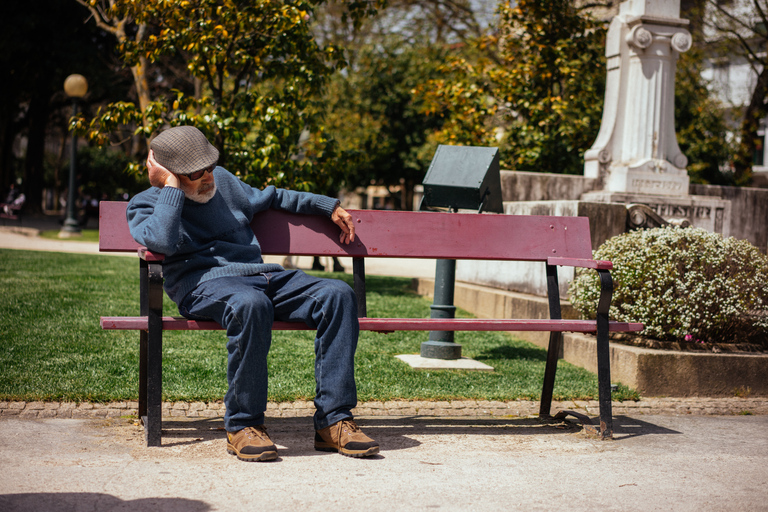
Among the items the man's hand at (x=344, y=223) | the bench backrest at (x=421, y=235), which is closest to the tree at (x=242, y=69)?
the bench backrest at (x=421, y=235)

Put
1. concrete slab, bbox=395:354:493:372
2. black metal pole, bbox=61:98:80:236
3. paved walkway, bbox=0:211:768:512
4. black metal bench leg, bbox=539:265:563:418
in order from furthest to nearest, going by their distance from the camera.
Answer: black metal pole, bbox=61:98:80:236 < concrete slab, bbox=395:354:493:372 < black metal bench leg, bbox=539:265:563:418 < paved walkway, bbox=0:211:768:512

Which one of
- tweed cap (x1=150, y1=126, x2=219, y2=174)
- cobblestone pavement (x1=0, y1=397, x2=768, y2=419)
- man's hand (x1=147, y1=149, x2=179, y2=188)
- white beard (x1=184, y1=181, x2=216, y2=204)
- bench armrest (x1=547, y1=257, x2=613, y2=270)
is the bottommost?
cobblestone pavement (x1=0, y1=397, x2=768, y2=419)

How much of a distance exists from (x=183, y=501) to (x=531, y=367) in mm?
3762

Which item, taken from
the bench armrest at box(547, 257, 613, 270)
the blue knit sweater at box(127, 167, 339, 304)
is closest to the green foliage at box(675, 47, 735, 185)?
the bench armrest at box(547, 257, 613, 270)

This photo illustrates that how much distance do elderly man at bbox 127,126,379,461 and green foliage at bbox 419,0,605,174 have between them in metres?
9.38

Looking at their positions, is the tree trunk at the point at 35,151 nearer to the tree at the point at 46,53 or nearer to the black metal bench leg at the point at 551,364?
the tree at the point at 46,53

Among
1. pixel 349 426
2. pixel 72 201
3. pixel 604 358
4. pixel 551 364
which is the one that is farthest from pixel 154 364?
pixel 72 201

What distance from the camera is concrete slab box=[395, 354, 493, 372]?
6027mm

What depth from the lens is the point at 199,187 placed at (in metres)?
3.85

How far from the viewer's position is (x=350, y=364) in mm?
3701

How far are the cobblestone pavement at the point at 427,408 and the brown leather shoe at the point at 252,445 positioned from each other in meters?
0.91

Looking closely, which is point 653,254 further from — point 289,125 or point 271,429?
point 289,125

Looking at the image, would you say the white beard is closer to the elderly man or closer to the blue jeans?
the elderly man

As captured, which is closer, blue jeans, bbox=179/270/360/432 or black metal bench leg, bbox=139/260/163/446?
blue jeans, bbox=179/270/360/432
